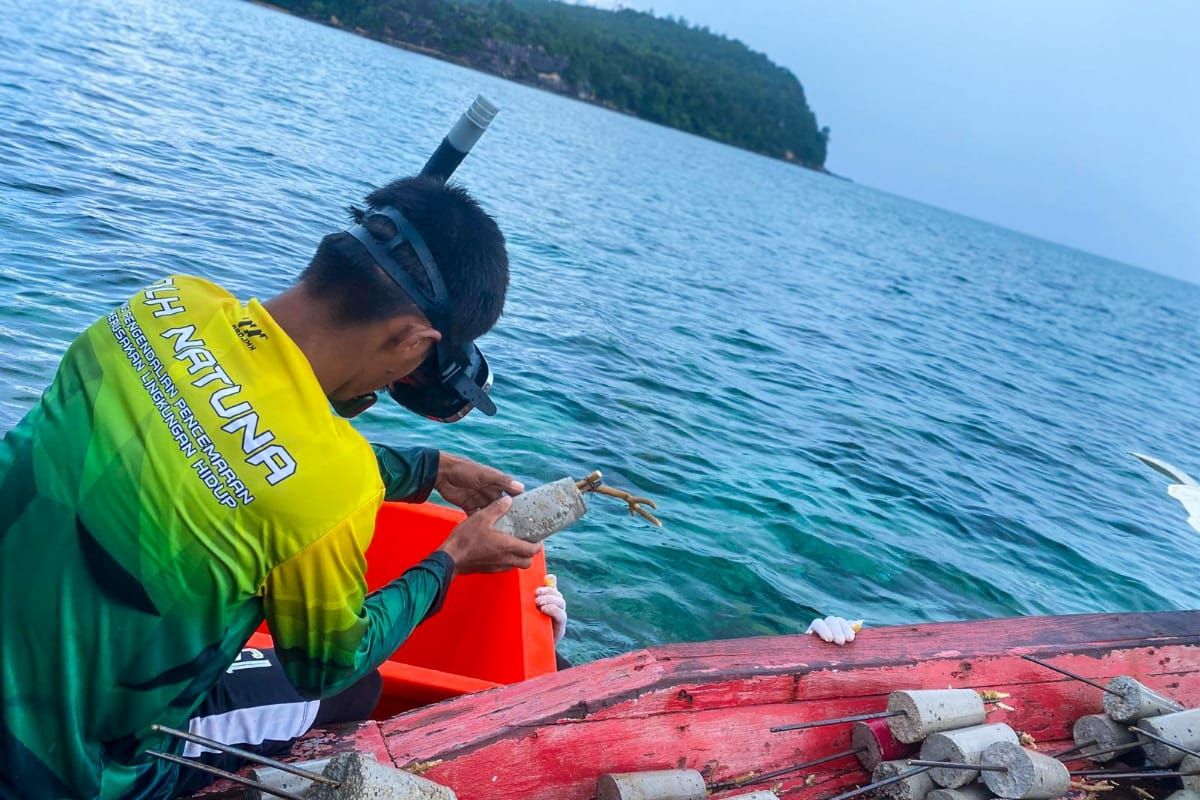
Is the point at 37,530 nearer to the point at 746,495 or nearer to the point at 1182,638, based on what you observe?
the point at 1182,638

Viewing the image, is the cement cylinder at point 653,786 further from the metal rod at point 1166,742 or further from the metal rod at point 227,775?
the metal rod at point 1166,742

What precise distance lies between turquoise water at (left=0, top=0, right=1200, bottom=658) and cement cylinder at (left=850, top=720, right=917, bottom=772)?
2.40 meters

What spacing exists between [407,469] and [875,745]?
1.92 metres

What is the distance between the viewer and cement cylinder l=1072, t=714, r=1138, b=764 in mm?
3851

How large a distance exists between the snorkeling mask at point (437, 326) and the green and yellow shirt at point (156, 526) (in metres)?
0.32

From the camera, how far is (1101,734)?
3.88 m

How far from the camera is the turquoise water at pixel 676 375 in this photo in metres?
7.48

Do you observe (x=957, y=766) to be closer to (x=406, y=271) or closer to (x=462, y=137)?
(x=406, y=271)

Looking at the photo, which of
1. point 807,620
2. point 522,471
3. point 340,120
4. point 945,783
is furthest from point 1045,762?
point 340,120

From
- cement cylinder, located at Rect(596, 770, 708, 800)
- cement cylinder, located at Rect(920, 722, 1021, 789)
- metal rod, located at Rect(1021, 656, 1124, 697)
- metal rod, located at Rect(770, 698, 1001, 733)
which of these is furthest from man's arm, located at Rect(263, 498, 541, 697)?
metal rod, located at Rect(1021, 656, 1124, 697)

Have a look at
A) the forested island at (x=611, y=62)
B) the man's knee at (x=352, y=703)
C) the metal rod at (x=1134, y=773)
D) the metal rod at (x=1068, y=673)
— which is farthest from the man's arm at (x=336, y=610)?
the forested island at (x=611, y=62)

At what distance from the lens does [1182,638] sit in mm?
4453

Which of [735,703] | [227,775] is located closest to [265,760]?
[227,775]

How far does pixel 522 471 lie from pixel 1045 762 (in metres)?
4.80
